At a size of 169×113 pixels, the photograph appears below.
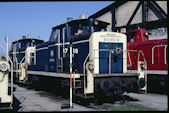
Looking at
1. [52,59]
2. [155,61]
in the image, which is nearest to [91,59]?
[52,59]

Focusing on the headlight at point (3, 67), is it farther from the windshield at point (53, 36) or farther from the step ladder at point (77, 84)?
the windshield at point (53, 36)

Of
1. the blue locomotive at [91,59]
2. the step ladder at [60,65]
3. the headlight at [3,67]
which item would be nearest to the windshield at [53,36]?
the blue locomotive at [91,59]

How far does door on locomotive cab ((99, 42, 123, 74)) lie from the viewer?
26.0ft

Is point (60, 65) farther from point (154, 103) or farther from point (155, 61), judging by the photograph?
point (155, 61)

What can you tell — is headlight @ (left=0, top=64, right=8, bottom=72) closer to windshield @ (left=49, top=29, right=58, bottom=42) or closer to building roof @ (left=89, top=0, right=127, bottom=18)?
windshield @ (left=49, top=29, right=58, bottom=42)

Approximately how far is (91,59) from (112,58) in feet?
3.23

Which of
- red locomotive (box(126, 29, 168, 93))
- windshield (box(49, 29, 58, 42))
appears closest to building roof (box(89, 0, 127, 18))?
red locomotive (box(126, 29, 168, 93))

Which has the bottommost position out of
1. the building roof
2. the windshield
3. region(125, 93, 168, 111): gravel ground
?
region(125, 93, 168, 111): gravel ground

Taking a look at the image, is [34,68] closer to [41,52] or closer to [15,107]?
[41,52]

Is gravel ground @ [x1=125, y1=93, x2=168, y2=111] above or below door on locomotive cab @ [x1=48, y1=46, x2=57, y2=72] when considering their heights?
below

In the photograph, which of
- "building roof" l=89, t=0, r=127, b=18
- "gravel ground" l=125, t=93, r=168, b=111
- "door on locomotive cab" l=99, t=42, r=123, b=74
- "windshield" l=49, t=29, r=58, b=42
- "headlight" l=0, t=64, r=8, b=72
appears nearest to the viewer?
"headlight" l=0, t=64, r=8, b=72

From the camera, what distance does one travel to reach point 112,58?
8.19m

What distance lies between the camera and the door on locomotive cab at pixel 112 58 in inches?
312

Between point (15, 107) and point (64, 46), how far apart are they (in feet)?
10.5
